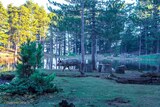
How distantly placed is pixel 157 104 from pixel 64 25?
21694 millimetres

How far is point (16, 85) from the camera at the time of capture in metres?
9.39

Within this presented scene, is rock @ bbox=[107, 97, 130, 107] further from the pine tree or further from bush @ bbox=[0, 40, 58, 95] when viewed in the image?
the pine tree

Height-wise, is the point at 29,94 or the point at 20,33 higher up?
the point at 20,33

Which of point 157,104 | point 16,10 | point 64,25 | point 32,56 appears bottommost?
point 157,104

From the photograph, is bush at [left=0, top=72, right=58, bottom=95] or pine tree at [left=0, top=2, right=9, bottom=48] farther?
pine tree at [left=0, top=2, right=9, bottom=48]

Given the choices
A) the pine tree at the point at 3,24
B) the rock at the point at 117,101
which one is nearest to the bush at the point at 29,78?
the rock at the point at 117,101

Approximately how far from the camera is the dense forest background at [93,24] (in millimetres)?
26953

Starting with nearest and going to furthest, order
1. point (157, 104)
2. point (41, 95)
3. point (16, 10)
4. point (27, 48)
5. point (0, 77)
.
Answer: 1. point (157, 104)
2. point (41, 95)
3. point (27, 48)
4. point (0, 77)
5. point (16, 10)

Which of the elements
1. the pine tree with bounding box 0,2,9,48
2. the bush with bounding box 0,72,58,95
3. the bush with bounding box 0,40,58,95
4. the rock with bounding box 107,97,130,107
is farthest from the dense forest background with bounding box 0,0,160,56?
the rock with bounding box 107,97,130,107

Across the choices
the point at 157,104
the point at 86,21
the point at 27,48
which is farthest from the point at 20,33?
the point at 157,104

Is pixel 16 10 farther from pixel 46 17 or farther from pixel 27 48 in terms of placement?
pixel 27 48

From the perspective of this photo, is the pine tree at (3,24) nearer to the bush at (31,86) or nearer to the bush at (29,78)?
the bush at (29,78)

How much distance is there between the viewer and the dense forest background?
26953 mm

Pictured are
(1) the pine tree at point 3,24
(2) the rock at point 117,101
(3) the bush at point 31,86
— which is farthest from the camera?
(1) the pine tree at point 3,24
